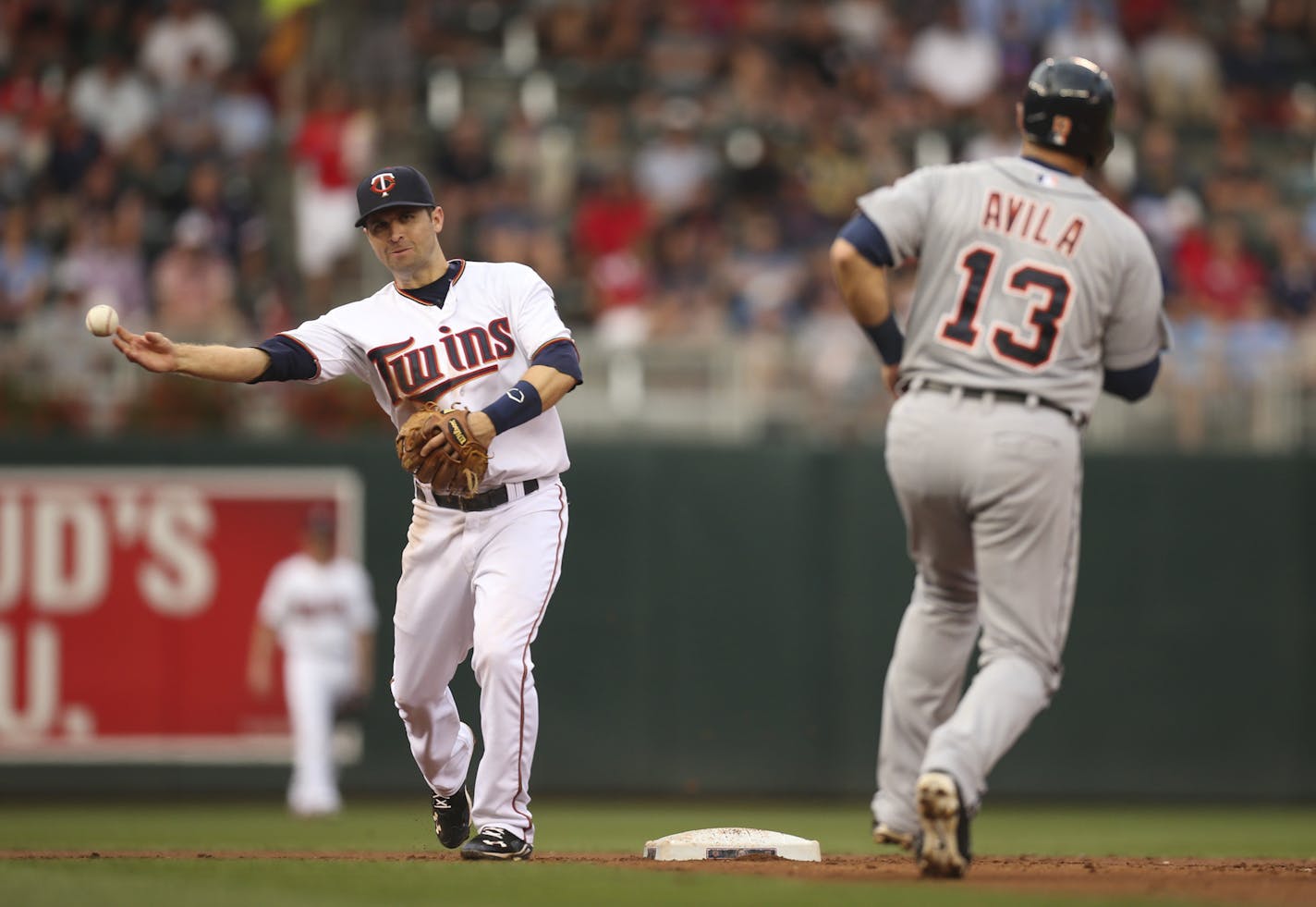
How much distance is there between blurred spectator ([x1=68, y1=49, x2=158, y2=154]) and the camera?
594 inches

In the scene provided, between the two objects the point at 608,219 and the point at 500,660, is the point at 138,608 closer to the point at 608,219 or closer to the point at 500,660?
the point at 608,219

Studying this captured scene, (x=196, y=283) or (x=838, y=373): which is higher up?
(x=196, y=283)

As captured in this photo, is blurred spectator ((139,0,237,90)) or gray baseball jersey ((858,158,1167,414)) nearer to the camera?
gray baseball jersey ((858,158,1167,414))

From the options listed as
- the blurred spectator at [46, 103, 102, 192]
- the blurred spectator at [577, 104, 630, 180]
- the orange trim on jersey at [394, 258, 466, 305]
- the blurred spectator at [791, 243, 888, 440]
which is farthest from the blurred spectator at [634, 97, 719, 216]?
the orange trim on jersey at [394, 258, 466, 305]

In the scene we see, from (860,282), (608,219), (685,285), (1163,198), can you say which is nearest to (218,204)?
(608,219)

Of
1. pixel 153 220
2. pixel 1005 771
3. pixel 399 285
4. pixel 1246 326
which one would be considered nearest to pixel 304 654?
pixel 153 220

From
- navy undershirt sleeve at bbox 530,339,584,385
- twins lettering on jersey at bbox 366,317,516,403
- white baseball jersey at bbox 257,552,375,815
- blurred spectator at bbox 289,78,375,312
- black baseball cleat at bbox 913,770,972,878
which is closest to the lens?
black baseball cleat at bbox 913,770,972,878

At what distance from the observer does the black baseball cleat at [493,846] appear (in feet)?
21.0

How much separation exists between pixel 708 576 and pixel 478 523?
7.49 metres

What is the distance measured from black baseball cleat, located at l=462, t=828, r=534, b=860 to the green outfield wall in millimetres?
7253

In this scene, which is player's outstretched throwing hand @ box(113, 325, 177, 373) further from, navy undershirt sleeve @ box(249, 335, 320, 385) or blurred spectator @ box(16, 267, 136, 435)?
blurred spectator @ box(16, 267, 136, 435)

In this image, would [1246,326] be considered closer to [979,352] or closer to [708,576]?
[708,576]

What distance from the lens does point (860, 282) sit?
5648 mm

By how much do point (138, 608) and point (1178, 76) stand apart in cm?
1000
